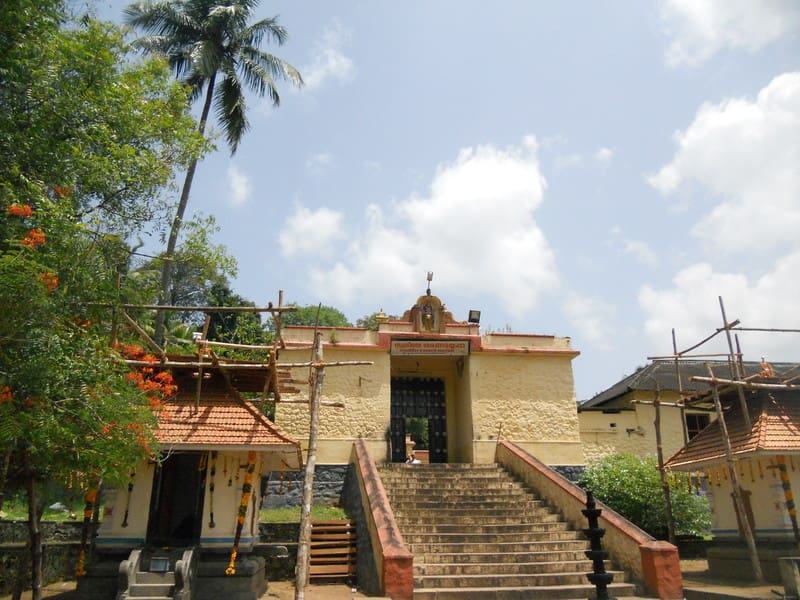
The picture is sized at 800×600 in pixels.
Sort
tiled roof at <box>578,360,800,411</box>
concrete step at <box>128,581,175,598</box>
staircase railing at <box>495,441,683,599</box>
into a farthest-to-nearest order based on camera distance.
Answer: tiled roof at <box>578,360,800,411</box> → staircase railing at <box>495,441,683,599</box> → concrete step at <box>128,581,175,598</box>

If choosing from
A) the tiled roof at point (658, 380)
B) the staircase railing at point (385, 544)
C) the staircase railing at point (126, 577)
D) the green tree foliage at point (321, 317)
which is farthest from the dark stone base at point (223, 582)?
the green tree foliage at point (321, 317)

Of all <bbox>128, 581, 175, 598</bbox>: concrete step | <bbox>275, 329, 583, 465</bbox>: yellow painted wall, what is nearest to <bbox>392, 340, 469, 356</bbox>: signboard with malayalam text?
<bbox>275, 329, 583, 465</bbox>: yellow painted wall

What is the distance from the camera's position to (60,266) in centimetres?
738

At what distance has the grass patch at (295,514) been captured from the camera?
1300cm

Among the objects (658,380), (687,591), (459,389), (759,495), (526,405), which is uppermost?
(658,380)

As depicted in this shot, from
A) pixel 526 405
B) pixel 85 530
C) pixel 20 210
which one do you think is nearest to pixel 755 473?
pixel 526 405

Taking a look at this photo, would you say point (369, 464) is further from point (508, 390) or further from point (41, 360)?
point (41, 360)

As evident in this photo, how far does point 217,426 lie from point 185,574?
2253mm

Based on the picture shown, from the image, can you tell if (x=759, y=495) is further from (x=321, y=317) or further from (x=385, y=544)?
(x=321, y=317)

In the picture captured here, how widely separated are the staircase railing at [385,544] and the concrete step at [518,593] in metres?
0.38

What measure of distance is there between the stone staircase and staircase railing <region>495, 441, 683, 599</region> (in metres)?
0.25

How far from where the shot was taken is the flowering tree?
662 centimetres

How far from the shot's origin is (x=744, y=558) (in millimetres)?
10766

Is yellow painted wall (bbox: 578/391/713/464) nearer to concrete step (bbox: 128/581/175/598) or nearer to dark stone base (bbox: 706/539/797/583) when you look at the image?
dark stone base (bbox: 706/539/797/583)
